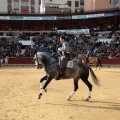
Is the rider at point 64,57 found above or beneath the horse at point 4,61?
above

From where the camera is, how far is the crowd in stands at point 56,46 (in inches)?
1187

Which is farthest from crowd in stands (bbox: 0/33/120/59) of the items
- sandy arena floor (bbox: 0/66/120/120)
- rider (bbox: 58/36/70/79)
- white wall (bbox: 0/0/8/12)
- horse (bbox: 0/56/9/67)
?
white wall (bbox: 0/0/8/12)

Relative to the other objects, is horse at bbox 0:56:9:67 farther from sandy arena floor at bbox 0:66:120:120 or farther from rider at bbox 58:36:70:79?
rider at bbox 58:36:70:79

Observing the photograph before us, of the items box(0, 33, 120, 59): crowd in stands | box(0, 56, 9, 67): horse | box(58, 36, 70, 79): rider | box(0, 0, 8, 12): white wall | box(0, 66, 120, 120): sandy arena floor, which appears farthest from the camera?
box(0, 0, 8, 12): white wall

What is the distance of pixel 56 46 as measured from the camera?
32.1 m

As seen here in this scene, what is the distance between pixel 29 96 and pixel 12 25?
30.0m

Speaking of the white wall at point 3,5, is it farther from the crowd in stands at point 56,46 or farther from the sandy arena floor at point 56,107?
the sandy arena floor at point 56,107

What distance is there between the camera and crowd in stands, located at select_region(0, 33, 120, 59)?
30141 mm

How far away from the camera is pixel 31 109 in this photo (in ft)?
23.2

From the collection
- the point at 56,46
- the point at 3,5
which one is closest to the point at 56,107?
the point at 56,46

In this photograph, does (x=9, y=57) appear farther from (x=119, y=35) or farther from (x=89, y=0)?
(x=89, y=0)

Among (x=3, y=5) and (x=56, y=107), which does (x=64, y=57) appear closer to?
(x=56, y=107)

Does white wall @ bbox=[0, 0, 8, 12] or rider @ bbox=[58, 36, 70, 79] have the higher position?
white wall @ bbox=[0, 0, 8, 12]

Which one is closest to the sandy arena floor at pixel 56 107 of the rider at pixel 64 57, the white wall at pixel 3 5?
the rider at pixel 64 57
